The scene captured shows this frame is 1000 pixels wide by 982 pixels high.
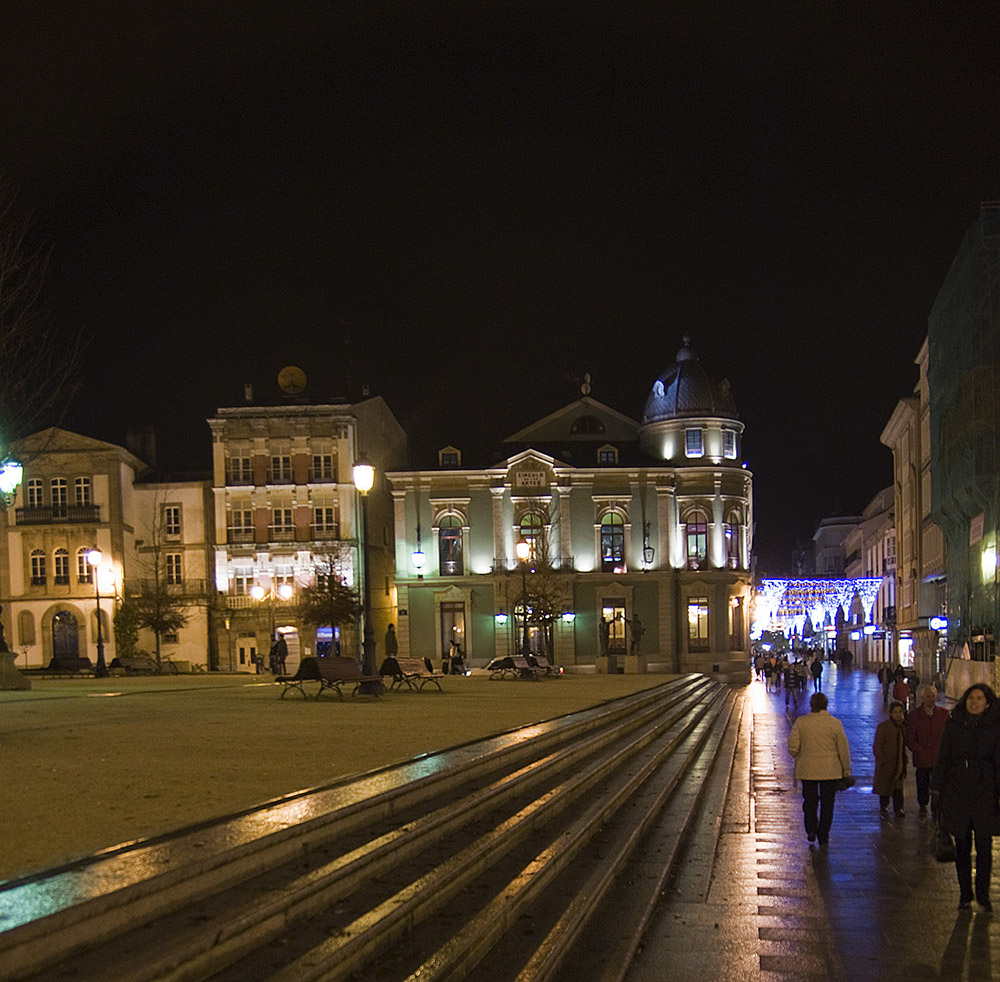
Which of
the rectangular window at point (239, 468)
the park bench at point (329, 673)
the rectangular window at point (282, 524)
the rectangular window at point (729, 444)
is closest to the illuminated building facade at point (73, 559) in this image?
the rectangular window at point (282, 524)

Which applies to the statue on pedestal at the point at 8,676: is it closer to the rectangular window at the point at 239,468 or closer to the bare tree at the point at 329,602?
the bare tree at the point at 329,602

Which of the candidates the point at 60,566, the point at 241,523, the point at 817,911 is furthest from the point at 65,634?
the point at 817,911

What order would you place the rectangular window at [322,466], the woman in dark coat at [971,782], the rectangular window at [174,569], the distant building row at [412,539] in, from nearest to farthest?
the woman in dark coat at [971,782]
the distant building row at [412,539]
the rectangular window at [322,466]
the rectangular window at [174,569]

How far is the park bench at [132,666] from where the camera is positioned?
4386 centimetres

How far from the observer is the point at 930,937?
816 cm

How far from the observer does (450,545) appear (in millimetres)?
63625

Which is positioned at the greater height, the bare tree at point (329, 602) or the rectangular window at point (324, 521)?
the rectangular window at point (324, 521)

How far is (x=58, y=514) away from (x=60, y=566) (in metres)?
2.61

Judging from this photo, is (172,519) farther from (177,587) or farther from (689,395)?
(689,395)

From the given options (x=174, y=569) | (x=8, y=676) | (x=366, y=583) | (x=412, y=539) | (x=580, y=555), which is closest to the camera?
(x=366, y=583)

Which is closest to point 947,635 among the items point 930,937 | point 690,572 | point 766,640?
point 690,572

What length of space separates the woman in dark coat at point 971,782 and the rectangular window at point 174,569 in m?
55.5

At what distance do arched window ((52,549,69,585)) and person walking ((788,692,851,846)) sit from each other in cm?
5379

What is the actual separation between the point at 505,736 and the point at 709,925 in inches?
249
